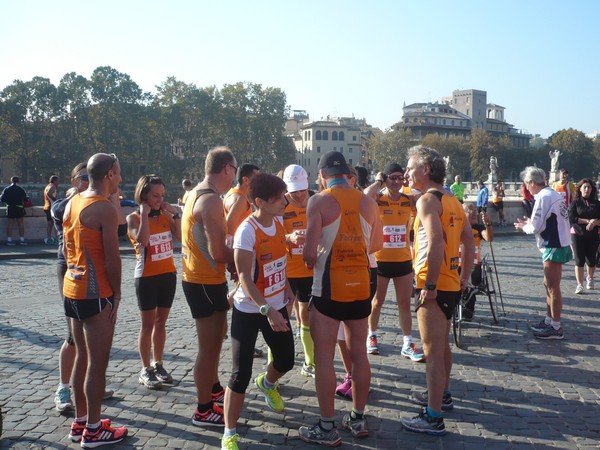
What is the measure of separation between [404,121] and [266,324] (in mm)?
126840

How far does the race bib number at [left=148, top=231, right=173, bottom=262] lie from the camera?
5543 millimetres

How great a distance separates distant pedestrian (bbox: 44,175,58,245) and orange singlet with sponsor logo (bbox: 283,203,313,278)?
1201 cm

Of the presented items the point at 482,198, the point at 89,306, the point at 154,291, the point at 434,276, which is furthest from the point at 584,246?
the point at 482,198

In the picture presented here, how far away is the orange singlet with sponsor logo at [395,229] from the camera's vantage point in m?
6.69

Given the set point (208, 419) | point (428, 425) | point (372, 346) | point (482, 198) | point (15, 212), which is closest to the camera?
point (428, 425)

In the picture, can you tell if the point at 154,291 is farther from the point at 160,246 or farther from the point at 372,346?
the point at 372,346

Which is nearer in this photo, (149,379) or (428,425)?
(428,425)

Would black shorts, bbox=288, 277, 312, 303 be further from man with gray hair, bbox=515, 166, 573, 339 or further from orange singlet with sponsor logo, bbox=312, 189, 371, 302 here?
man with gray hair, bbox=515, 166, 573, 339

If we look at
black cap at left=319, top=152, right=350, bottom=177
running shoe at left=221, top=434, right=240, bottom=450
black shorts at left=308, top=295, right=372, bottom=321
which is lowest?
running shoe at left=221, top=434, right=240, bottom=450

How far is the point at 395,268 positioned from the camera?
669cm

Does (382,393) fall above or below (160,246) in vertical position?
below

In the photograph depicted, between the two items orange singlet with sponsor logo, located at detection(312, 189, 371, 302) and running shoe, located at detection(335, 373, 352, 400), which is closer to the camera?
orange singlet with sponsor logo, located at detection(312, 189, 371, 302)

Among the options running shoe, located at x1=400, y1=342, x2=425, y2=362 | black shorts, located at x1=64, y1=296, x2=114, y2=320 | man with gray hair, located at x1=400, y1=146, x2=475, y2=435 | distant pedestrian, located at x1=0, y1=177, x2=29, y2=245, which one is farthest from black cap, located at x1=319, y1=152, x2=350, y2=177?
distant pedestrian, located at x1=0, y1=177, x2=29, y2=245

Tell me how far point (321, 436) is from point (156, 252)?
226 centimetres
